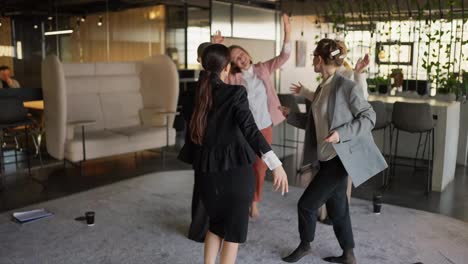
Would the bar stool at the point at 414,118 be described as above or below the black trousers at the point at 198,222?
above

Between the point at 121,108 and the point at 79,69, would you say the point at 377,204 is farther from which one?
the point at 79,69

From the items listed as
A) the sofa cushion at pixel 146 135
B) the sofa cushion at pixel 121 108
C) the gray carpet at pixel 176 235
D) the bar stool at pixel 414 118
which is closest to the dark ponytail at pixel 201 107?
the gray carpet at pixel 176 235

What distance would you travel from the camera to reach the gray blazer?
2869mm

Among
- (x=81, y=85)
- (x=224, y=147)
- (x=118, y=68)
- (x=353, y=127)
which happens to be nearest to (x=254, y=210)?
(x=353, y=127)

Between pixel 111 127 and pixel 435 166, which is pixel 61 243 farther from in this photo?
pixel 435 166

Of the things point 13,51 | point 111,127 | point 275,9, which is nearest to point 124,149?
point 111,127

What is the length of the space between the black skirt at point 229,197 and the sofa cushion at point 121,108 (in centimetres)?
437

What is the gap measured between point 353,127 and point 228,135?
852mm

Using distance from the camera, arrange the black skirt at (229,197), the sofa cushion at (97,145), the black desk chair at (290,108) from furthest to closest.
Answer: the black desk chair at (290,108) → the sofa cushion at (97,145) → the black skirt at (229,197)

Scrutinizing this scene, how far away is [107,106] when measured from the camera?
21.8 feet

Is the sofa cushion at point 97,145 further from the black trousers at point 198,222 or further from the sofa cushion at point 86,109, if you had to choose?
the black trousers at point 198,222

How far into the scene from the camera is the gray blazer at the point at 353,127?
2.87 m

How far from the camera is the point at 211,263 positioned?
2.71 m

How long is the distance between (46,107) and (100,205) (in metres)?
1.95
